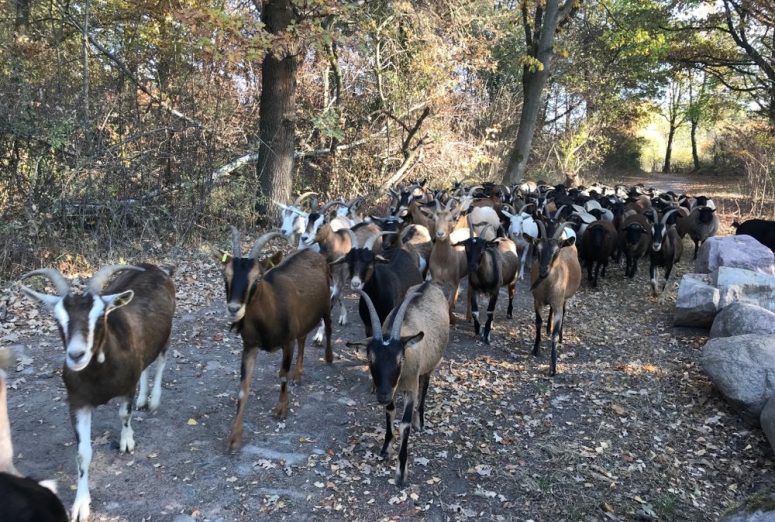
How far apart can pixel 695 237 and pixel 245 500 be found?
13558mm

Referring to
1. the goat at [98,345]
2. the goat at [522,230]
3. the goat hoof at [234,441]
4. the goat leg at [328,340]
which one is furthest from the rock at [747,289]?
the goat at [98,345]

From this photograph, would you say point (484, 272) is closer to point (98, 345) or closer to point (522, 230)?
point (522, 230)

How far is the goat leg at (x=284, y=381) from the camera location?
18.5 feet

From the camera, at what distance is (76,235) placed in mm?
9328

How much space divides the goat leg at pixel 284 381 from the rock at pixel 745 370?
504cm

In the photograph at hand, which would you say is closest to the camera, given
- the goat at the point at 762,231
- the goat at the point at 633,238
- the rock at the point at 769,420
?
the rock at the point at 769,420

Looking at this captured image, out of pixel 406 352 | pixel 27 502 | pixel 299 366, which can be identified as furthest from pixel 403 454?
pixel 27 502

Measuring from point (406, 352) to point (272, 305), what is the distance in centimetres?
144

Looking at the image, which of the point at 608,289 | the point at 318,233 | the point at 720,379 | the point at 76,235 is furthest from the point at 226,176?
the point at 720,379

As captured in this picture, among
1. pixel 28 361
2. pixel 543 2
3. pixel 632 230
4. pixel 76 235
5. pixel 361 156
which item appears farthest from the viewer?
pixel 543 2

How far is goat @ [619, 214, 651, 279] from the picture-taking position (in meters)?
11.4

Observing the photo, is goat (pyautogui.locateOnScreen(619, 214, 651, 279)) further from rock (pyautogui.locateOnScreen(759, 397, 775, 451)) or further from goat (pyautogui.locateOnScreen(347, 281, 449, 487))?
goat (pyautogui.locateOnScreen(347, 281, 449, 487))

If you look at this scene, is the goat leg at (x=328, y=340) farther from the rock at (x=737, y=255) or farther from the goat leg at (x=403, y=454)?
the rock at (x=737, y=255)

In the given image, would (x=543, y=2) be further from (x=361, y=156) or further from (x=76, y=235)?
(x=76, y=235)
